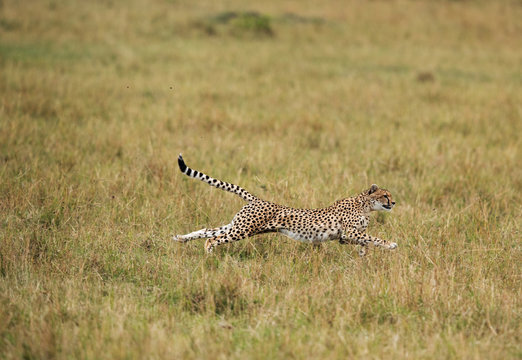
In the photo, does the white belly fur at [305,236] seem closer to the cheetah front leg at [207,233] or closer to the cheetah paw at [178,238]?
the cheetah front leg at [207,233]

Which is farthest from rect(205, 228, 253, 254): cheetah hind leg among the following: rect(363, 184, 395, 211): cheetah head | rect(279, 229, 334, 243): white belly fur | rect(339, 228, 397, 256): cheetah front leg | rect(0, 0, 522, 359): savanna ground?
rect(363, 184, 395, 211): cheetah head

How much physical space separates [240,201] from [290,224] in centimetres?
165

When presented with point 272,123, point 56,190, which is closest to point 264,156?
point 272,123

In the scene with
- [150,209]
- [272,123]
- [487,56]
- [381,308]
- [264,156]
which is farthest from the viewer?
[487,56]

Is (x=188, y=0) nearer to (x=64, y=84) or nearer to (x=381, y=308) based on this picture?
(x=64, y=84)

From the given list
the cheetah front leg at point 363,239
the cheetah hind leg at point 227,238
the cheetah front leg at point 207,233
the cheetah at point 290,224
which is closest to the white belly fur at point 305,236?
the cheetah at point 290,224

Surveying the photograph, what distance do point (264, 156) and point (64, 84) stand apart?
18.9 feet

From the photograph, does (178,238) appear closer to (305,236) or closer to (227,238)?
(227,238)

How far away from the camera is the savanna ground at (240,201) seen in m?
4.22

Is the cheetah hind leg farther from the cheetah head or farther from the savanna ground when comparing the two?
the cheetah head

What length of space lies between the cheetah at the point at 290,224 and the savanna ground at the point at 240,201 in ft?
0.56

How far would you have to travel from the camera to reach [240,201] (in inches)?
271

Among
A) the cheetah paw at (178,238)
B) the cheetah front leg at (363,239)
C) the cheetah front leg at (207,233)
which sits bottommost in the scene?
the cheetah paw at (178,238)

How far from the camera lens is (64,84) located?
12.6 meters
